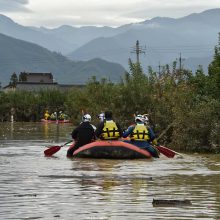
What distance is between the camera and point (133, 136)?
2155cm

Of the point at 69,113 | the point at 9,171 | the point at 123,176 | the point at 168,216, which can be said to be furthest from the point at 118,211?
the point at 69,113

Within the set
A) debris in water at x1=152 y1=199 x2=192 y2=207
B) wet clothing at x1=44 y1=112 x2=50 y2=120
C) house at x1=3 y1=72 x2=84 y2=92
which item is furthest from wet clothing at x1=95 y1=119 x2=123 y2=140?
house at x1=3 y1=72 x2=84 y2=92

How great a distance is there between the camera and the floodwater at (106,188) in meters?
9.91

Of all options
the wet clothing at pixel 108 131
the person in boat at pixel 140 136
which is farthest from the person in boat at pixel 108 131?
the person in boat at pixel 140 136

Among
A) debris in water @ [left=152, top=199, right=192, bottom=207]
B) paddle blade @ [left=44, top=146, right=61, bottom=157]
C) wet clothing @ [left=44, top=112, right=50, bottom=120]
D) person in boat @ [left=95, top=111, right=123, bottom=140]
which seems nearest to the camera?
debris in water @ [left=152, top=199, right=192, bottom=207]

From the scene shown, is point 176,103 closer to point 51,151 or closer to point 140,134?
point 140,134

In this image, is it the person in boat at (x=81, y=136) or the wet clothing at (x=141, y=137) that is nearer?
the wet clothing at (x=141, y=137)

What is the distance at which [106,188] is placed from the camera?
42.1ft

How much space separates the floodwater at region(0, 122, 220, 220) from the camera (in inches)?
390

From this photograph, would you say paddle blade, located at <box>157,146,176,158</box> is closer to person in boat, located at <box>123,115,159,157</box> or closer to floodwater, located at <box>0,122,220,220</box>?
person in boat, located at <box>123,115,159,157</box>

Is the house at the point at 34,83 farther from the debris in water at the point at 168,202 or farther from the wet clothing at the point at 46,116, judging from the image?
the debris in water at the point at 168,202

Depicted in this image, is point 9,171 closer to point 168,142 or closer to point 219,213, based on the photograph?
point 219,213

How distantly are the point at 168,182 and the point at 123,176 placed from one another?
1597 millimetres

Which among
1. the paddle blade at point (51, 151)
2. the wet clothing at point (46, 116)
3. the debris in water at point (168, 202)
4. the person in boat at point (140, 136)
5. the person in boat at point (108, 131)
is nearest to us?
the debris in water at point (168, 202)
